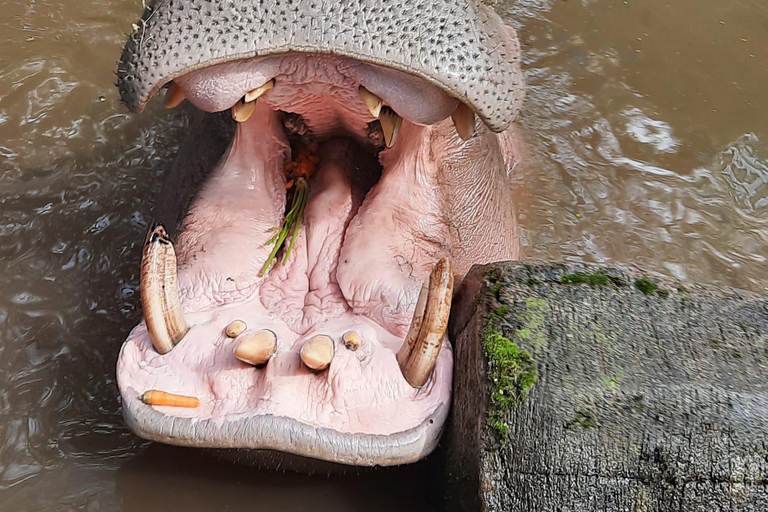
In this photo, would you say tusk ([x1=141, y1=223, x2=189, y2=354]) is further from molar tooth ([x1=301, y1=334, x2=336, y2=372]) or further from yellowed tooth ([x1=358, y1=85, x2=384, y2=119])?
yellowed tooth ([x1=358, y1=85, x2=384, y2=119])

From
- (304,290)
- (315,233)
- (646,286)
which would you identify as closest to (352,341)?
(304,290)

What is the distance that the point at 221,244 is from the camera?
6.43ft

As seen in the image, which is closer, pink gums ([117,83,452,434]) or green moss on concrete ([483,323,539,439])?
green moss on concrete ([483,323,539,439])

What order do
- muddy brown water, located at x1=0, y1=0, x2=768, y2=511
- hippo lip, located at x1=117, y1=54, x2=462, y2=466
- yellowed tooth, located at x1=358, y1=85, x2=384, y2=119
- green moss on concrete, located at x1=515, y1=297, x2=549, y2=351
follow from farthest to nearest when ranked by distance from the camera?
1. muddy brown water, located at x1=0, y1=0, x2=768, y2=511
2. yellowed tooth, located at x1=358, y1=85, x2=384, y2=119
3. hippo lip, located at x1=117, y1=54, x2=462, y2=466
4. green moss on concrete, located at x1=515, y1=297, x2=549, y2=351

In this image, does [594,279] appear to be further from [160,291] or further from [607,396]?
[160,291]

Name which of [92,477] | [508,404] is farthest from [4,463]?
[508,404]

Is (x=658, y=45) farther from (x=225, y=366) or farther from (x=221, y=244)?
(x=225, y=366)

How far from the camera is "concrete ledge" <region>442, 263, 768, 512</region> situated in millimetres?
1294

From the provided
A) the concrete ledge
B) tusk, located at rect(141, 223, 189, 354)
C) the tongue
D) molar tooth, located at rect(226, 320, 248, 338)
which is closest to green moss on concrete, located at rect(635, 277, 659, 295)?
the concrete ledge

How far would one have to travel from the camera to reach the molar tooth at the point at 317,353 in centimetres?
159

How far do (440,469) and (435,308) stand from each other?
14.4 inches

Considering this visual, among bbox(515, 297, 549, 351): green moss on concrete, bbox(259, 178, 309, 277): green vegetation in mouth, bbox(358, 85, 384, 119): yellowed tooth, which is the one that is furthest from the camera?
bbox(259, 178, 309, 277): green vegetation in mouth

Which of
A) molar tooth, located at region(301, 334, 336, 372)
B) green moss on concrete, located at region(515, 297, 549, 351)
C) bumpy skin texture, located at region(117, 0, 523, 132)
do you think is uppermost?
bumpy skin texture, located at region(117, 0, 523, 132)

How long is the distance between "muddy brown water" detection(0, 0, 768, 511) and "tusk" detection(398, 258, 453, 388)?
13.7 inches
